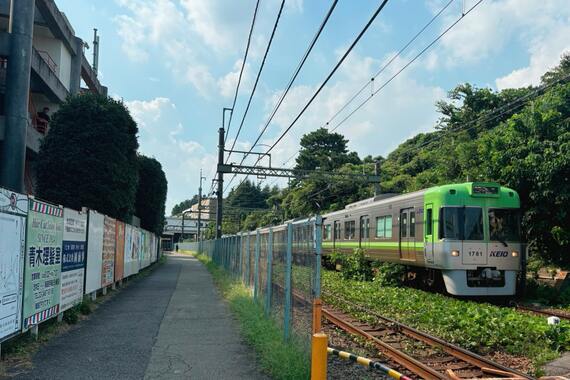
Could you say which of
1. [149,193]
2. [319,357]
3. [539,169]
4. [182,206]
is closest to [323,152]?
[149,193]

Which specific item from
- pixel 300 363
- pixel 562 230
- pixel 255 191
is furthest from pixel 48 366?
pixel 255 191

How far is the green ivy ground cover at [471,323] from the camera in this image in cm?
869

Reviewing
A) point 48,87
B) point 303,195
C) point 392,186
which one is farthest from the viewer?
point 303,195

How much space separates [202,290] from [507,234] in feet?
31.8

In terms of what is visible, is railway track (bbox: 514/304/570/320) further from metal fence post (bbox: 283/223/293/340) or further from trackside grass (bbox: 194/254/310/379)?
metal fence post (bbox: 283/223/293/340)

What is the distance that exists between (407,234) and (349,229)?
6310 mm

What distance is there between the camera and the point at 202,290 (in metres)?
18.0

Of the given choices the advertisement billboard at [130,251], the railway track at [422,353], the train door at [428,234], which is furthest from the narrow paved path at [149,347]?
the train door at [428,234]

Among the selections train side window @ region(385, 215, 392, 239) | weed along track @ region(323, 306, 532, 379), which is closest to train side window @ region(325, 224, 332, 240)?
train side window @ region(385, 215, 392, 239)

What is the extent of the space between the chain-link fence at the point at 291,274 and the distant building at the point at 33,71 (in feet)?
37.3

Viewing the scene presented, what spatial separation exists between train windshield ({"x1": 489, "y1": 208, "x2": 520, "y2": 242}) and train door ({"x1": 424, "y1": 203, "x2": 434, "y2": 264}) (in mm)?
1548

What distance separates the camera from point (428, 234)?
1488cm

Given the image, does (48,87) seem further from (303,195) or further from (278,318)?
(303,195)

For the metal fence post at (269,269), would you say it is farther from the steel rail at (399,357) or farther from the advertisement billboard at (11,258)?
the advertisement billboard at (11,258)
